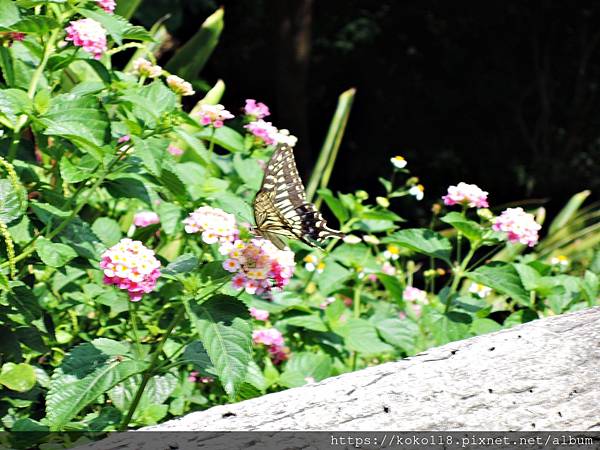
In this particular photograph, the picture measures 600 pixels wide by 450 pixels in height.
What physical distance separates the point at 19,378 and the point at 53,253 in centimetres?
25

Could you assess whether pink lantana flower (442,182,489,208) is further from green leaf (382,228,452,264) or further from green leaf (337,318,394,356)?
green leaf (337,318,394,356)

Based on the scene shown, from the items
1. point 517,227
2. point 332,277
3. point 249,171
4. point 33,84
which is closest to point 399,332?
point 332,277

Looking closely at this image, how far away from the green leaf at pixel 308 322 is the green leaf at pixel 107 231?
0.49 metres

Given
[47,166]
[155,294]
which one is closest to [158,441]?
[155,294]

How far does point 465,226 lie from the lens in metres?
1.92

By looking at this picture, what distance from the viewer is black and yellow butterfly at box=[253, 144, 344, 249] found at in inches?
68.0

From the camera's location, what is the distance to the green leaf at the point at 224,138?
2.04 meters

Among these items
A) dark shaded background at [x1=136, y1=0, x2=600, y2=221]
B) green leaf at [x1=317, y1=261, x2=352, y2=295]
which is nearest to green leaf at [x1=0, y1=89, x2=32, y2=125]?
green leaf at [x1=317, y1=261, x2=352, y2=295]

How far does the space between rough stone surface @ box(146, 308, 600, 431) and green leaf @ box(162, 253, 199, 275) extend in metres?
0.25

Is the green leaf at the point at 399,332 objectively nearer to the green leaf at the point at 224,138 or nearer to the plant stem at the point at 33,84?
the green leaf at the point at 224,138

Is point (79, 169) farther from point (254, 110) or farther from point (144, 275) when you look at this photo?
point (254, 110)

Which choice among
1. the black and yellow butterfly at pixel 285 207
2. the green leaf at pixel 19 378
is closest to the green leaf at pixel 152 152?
the black and yellow butterfly at pixel 285 207

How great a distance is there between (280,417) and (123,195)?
0.66 metres

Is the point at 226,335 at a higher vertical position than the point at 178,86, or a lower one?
lower
